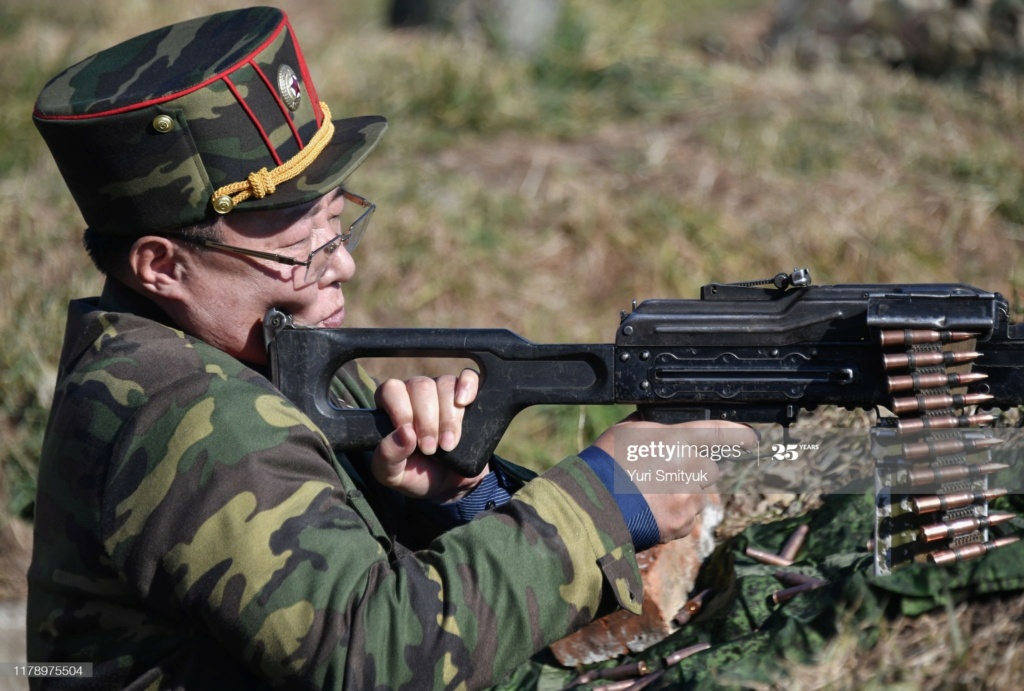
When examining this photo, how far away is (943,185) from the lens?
25.6 feet

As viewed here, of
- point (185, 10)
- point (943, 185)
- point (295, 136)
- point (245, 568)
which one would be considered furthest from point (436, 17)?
point (245, 568)

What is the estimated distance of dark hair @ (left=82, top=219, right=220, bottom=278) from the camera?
276 cm

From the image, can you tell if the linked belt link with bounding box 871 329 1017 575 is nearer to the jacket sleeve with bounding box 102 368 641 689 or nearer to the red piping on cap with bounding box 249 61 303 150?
the jacket sleeve with bounding box 102 368 641 689

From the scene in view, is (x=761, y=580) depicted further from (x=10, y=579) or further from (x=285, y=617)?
(x=10, y=579)

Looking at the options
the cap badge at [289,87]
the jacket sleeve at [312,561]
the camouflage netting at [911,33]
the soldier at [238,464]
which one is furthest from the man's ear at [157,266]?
the camouflage netting at [911,33]

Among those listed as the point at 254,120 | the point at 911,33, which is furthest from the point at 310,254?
the point at 911,33

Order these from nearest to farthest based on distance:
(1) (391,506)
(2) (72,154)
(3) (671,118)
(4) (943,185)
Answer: (2) (72,154)
(1) (391,506)
(4) (943,185)
(3) (671,118)

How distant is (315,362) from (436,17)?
7.91m

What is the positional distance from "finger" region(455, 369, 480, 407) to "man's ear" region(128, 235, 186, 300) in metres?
0.70

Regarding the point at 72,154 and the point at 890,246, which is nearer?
the point at 72,154

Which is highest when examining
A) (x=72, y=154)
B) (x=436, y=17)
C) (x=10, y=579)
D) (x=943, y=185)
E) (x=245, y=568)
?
(x=72, y=154)

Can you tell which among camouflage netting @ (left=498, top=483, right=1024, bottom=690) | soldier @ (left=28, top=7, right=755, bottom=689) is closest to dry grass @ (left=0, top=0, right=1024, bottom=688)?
camouflage netting @ (left=498, top=483, right=1024, bottom=690)

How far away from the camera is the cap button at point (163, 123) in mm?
2648

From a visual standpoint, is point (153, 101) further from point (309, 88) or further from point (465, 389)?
point (465, 389)
